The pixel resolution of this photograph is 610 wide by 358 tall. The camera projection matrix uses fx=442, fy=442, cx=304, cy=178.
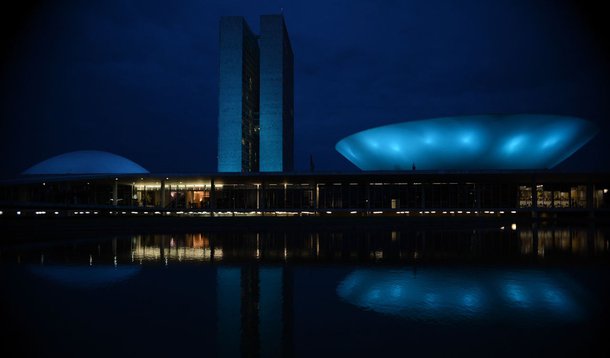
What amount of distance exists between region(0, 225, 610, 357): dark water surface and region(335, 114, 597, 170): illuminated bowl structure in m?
24.8

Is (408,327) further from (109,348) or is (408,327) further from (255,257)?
(255,257)

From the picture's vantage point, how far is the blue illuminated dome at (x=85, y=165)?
156 ft

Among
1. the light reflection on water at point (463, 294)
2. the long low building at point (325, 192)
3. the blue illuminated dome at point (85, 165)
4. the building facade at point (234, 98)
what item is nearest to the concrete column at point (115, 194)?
the long low building at point (325, 192)

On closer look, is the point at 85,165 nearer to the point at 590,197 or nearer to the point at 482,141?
the point at 482,141

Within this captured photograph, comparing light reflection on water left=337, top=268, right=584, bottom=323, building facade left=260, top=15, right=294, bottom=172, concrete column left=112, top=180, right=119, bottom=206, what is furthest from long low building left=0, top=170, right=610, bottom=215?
building facade left=260, top=15, right=294, bottom=172

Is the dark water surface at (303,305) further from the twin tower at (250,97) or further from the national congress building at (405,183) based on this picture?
the twin tower at (250,97)

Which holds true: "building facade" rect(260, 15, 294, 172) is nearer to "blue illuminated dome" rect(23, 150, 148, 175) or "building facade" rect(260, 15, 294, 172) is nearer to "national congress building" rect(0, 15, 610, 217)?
"blue illuminated dome" rect(23, 150, 148, 175)

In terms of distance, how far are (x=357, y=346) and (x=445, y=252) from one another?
26.2 ft

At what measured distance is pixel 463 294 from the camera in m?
6.11

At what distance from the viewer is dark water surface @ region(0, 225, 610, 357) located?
4.02 meters

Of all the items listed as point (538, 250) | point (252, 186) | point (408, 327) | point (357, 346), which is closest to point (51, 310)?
point (357, 346)

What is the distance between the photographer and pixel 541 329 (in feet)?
14.9

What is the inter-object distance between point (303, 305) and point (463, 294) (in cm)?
229

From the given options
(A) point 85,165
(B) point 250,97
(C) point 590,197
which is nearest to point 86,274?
(C) point 590,197
